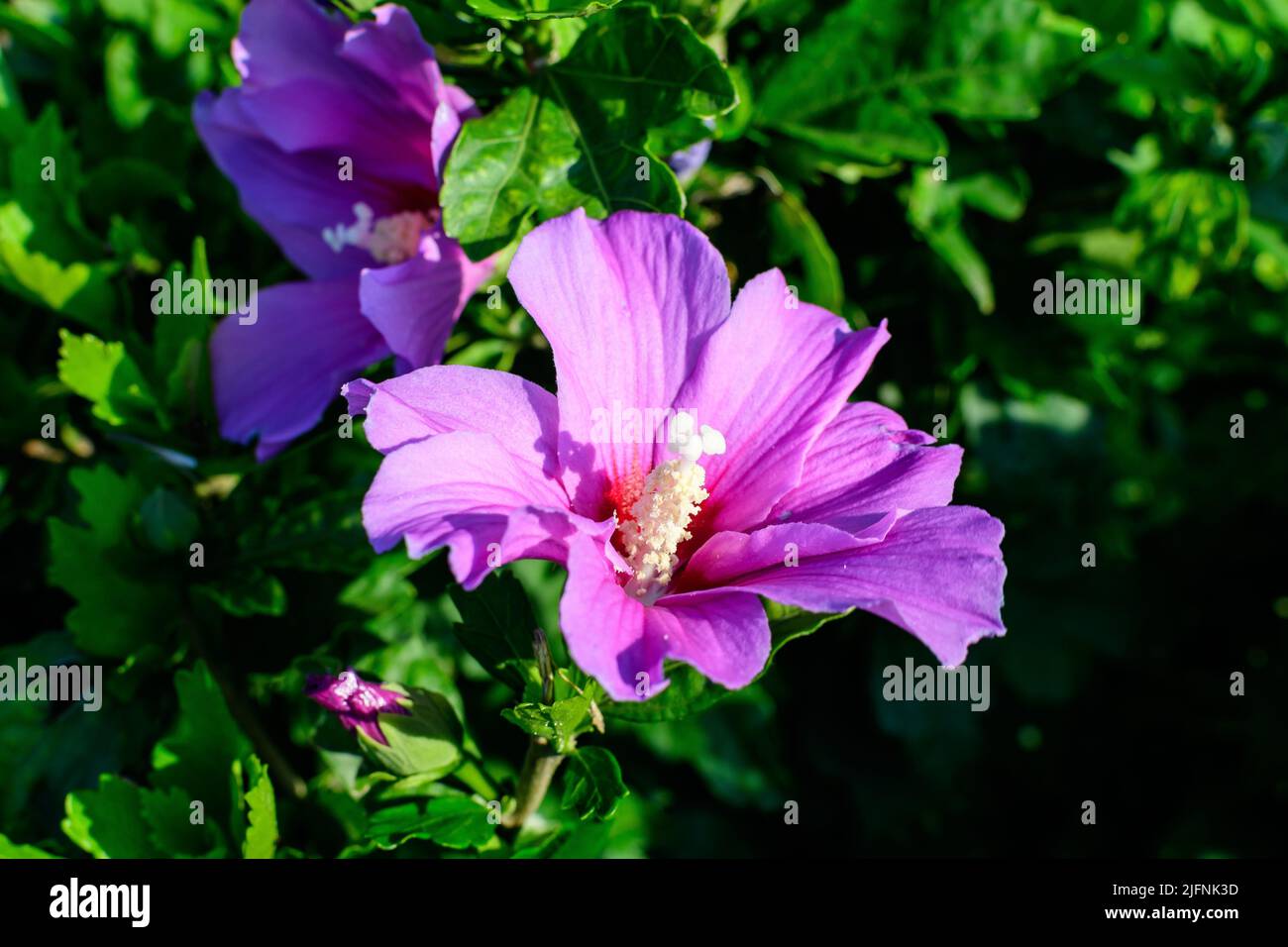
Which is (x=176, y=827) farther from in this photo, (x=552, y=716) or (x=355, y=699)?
(x=552, y=716)

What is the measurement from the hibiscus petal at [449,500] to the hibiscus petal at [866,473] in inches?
12.9

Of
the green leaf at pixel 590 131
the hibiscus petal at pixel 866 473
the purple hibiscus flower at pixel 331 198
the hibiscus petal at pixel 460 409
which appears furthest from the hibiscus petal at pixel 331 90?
the hibiscus petal at pixel 866 473

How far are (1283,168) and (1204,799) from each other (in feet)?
4.43

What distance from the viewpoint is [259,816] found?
59.7 inches

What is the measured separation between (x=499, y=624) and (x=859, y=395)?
33.4 inches

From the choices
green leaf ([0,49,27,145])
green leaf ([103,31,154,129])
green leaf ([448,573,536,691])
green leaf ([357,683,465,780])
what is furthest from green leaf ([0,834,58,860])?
green leaf ([103,31,154,129])

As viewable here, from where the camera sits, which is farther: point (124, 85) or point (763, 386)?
point (124, 85)

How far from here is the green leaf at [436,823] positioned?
56.9 inches

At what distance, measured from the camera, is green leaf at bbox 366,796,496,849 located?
1.45 m

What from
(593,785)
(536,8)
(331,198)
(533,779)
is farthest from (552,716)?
(331,198)

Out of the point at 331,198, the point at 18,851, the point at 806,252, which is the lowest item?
the point at 18,851

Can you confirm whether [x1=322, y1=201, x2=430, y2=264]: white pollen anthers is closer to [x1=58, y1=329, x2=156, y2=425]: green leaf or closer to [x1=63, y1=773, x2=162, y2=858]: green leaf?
[x1=58, y1=329, x2=156, y2=425]: green leaf

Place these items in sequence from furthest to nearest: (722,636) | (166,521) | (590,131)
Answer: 1. (166,521)
2. (590,131)
3. (722,636)
